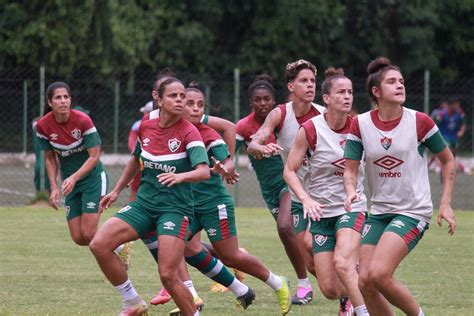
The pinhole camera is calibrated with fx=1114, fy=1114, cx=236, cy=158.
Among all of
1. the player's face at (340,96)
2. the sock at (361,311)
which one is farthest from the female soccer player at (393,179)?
the player's face at (340,96)

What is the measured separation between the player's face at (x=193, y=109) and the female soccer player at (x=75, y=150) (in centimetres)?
169

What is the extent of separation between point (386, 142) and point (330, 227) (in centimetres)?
111

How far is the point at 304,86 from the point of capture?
30.7 feet

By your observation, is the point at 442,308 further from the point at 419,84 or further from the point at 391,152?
the point at 419,84

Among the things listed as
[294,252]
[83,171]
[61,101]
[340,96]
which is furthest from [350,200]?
[61,101]

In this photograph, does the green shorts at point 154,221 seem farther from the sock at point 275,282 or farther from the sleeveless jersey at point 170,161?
the sock at point 275,282

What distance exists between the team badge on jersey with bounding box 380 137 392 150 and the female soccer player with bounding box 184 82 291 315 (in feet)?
5.89

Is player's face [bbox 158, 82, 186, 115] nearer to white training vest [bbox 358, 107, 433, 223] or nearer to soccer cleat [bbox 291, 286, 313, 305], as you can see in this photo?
white training vest [bbox 358, 107, 433, 223]

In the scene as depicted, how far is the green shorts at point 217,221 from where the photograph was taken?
29.6 ft

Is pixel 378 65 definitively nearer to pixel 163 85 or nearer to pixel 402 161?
pixel 402 161

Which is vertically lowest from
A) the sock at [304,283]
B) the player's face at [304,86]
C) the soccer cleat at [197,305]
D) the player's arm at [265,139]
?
the sock at [304,283]

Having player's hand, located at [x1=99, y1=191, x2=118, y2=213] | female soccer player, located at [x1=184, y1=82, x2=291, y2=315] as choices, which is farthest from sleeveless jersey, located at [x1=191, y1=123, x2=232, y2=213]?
player's hand, located at [x1=99, y1=191, x2=118, y2=213]

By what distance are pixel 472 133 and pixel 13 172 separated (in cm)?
1101

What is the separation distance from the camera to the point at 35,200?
757 inches
